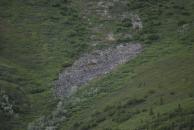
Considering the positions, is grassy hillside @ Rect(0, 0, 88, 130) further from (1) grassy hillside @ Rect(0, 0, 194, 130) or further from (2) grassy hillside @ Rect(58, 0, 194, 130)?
(2) grassy hillside @ Rect(58, 0, 194, 130)

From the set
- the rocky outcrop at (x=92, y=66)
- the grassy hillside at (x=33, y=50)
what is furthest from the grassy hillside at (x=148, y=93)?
the grassy hillside at (x=33, y=50)

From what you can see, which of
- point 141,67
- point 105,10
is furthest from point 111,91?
point 105,10

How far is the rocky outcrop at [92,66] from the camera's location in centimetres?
5709

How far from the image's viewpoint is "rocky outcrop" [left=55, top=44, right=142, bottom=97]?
187 ft

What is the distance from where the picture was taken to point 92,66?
210 ft

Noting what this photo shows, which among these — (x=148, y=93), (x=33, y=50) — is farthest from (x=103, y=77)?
(x=33, y=50)

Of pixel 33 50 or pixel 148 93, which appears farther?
pixel 33 50

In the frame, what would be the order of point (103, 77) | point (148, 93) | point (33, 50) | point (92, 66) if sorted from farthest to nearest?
point (33, 50), point (92, 66), point (103, 77), point (148, 93)

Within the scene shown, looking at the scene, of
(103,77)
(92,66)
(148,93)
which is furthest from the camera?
(92,66)

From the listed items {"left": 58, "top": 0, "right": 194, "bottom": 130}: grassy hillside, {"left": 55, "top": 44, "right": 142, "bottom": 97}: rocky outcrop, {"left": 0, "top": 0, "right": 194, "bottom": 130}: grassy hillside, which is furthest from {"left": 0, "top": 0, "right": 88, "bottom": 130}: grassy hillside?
{"left": 58, "top": 0, "right": 194, "bottom": 130}: grassy hillside

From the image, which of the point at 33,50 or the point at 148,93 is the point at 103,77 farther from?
the point at 33,50

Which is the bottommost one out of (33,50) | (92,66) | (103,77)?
(92,66)

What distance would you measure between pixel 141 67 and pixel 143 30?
23067 mm

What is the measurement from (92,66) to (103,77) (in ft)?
22.4
